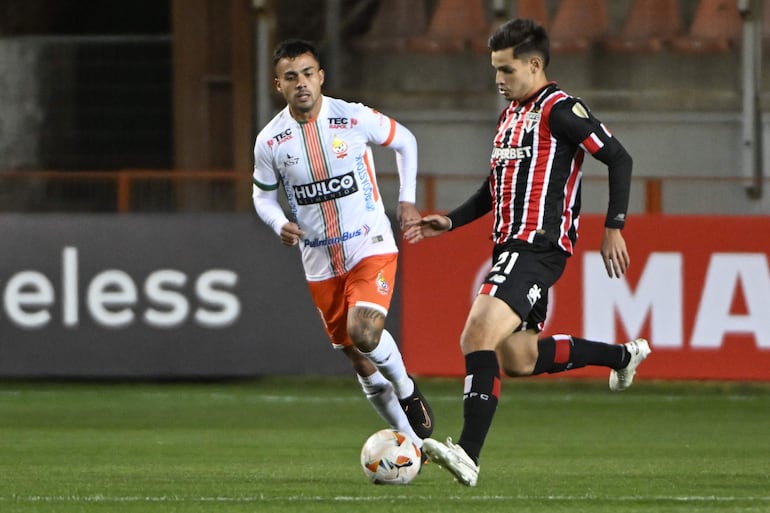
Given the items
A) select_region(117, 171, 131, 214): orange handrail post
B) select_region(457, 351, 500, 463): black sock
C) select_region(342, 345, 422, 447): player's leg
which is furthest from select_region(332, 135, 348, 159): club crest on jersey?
select_region(117, 171, 131, 214): orange handrail post

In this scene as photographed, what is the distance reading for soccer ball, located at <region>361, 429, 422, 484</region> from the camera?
7309 millimetres

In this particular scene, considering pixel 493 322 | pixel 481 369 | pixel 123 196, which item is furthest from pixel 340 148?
pixel 123 196

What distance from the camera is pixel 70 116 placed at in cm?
1864

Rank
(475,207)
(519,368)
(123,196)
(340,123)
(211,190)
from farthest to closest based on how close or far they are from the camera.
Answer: (211,190) → (123,196) → (340,123) → (475,207) → (519,368)

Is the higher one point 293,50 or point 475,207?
point 293,50

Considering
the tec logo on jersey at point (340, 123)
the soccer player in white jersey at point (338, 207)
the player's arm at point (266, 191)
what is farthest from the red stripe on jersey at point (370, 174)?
the player's arm at point (266, 191)

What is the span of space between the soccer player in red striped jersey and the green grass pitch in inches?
25.1

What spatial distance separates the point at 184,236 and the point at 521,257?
6822mm

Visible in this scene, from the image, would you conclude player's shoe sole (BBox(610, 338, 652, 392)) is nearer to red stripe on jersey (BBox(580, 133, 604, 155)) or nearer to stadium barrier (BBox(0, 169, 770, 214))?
red stripe on jersey (BBox(580, 133, 604, 155))

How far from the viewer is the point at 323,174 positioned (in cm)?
848

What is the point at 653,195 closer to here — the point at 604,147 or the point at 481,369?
the point at 604,147

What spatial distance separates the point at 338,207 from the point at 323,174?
0.59 ft

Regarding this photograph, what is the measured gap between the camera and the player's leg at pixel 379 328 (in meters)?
8.20

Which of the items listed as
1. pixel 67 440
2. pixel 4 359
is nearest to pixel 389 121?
pixel 67 440
